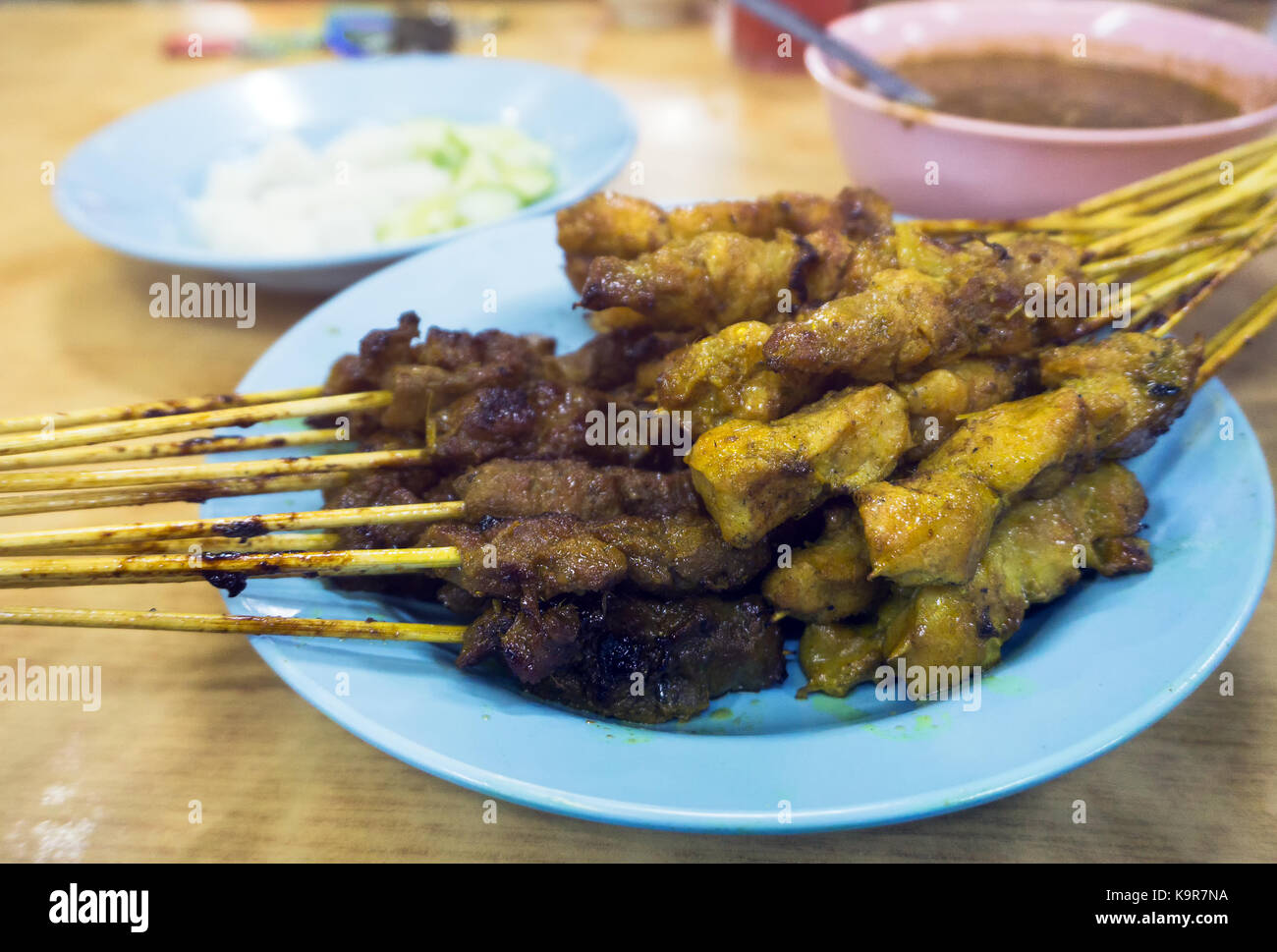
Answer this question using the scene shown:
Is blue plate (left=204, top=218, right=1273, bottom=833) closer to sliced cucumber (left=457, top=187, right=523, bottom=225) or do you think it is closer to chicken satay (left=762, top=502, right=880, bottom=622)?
chicken satay (left=762, top=502, right=880, bottom=622)

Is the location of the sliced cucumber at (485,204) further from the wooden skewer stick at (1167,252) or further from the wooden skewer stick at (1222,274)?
the wooden skewer stick at (1222,274)

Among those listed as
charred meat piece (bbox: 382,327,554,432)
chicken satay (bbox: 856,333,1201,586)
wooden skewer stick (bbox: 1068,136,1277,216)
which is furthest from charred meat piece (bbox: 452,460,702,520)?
wooden skewer stick (bbox: 1068,136,1277,216)

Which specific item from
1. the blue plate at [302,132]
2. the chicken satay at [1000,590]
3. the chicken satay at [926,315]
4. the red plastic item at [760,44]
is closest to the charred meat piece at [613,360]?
the chicken satay at [926,315]

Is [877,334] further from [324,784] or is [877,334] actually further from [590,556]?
[324,784]

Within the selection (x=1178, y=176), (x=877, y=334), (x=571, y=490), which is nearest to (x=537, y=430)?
(x=571, y=490)

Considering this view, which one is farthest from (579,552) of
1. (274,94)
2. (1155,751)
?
(274,94)

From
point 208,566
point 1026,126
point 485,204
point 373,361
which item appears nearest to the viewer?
point 208,566
